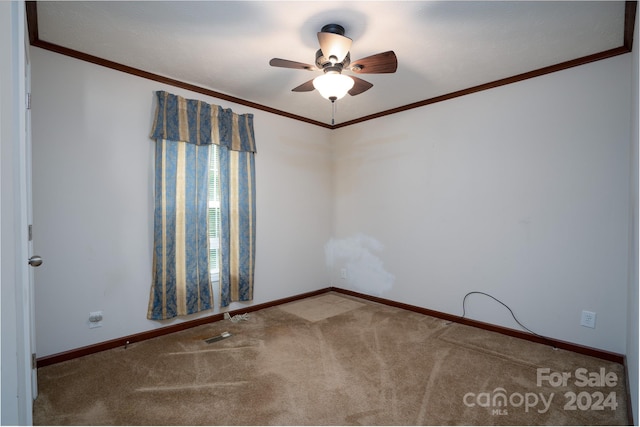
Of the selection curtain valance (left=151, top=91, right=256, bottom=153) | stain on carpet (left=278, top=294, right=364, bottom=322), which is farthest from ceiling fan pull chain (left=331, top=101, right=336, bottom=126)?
stain on carpet (left=278, top=294, right=364, bottom=322)

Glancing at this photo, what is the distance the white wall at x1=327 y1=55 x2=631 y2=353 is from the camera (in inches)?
95.6

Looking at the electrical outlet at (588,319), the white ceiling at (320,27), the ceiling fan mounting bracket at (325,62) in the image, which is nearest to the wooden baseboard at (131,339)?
the white ceiling at (320,27)

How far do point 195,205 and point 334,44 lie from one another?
1.90 meters

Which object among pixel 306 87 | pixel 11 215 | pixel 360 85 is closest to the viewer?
pixel 11 215

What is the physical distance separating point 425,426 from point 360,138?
3214mm

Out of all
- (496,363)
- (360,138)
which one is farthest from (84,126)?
(496,363)

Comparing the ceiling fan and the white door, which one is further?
the ceiling fan

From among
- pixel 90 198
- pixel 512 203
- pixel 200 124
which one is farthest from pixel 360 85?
pixel 90 198

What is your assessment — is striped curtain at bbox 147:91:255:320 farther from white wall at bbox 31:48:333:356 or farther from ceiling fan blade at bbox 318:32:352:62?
ceiling fan blade at bbox 318:32:352:62

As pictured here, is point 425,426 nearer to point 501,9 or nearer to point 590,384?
point 590,384

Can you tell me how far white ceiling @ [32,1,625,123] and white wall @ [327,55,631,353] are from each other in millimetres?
350

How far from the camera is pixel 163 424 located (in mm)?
1700

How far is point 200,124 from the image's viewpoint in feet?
9.99

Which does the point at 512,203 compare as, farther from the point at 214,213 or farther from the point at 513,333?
the point at 214,213
